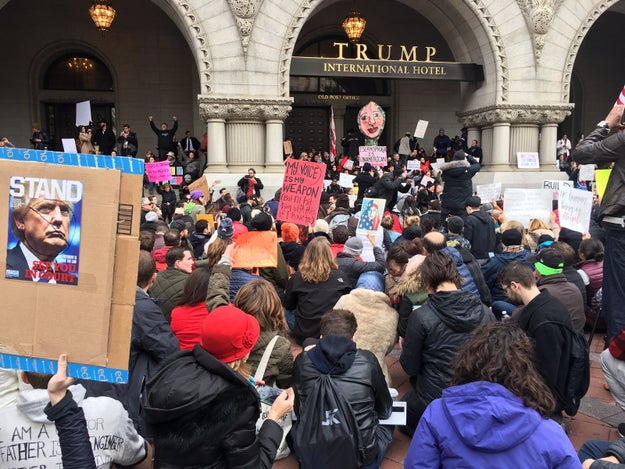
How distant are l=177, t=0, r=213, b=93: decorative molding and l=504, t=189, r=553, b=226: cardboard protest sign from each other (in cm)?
800

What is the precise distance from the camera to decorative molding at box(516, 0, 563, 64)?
15.2 m

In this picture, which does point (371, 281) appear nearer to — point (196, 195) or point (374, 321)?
point (374, 321)

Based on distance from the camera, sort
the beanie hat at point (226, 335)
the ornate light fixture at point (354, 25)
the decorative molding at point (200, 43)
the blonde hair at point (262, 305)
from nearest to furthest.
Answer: the beanie hat at point (226, 335) → the blonde hair at point (262, 305) → the decorative molding at point (200, 43) → the ornate light fixture at point (354, 25)

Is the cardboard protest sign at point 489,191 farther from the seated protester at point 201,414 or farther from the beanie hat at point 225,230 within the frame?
the seated protester at point 201,414

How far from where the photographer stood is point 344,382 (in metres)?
3.38

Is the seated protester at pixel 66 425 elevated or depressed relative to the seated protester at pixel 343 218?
depressed

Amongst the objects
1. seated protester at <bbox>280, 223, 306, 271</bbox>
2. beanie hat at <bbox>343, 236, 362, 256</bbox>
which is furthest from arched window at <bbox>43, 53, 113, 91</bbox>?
beanie hat at <bbox>343, 236, 362, 256</bbox>

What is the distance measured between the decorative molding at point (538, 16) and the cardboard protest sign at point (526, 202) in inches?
300

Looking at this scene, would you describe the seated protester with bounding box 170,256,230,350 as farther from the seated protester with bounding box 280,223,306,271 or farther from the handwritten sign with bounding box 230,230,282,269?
the seated protester with bounding box 280,223,306,271

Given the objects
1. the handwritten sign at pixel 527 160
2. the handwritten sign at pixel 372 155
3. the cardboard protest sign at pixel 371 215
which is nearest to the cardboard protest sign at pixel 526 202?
the cardboard protest sign at pixel 371 215

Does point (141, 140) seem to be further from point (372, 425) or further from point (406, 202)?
point (372, 425)

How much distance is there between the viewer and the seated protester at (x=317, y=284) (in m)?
5.65

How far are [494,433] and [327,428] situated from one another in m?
1.53

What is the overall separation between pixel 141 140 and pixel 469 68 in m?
11.7
